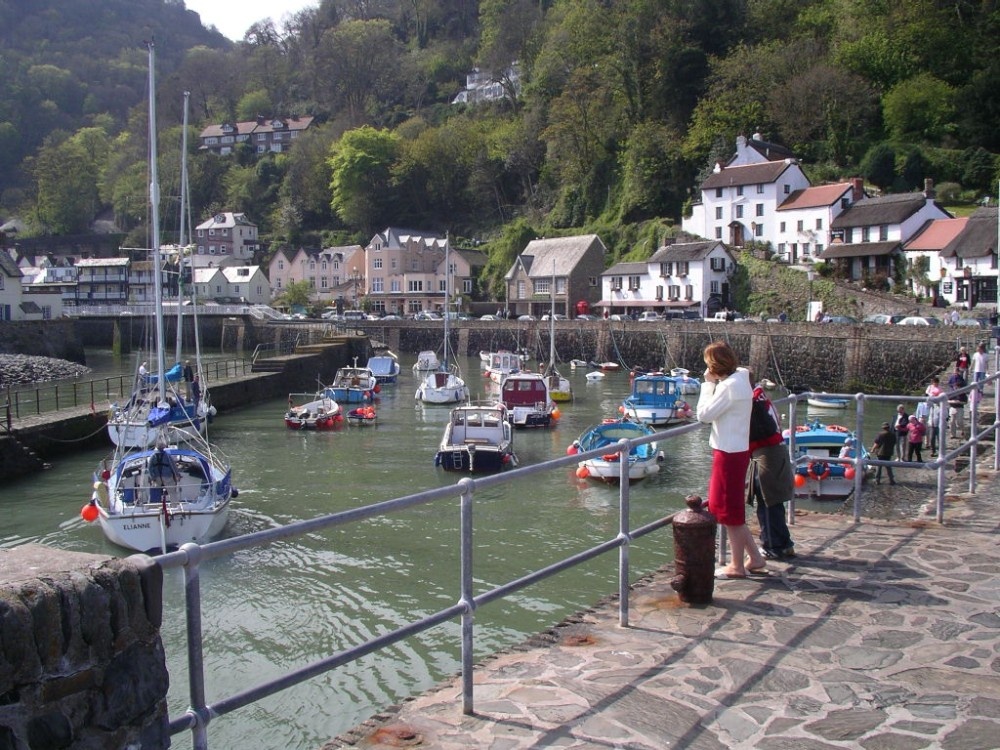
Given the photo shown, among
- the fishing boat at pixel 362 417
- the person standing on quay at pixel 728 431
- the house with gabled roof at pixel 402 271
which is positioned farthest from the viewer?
the house with gabled roof at pixel 402 271

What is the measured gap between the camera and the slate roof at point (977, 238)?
5194 centimetres

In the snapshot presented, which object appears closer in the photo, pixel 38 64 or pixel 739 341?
pixel 739 341

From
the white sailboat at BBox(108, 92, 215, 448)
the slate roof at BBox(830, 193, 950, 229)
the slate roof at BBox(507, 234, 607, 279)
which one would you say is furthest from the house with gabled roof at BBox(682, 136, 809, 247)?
the white sailboat at BBox(108, 92, 215, 448)

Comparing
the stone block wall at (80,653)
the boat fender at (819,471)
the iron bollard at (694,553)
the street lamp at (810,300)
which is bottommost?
the boat fender at (819,471)

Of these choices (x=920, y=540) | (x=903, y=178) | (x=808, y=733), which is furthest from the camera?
(x=903, y=178)

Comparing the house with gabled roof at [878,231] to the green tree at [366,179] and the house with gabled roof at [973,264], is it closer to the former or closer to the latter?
the house with gabled roof at [973,264]

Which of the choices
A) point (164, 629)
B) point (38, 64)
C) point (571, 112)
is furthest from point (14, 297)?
point (38, 64)

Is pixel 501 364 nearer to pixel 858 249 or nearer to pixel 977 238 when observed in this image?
pixel 858 249

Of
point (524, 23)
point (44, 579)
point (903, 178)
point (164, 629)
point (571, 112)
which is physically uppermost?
point (524, 23)

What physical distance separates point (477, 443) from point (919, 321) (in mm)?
31148

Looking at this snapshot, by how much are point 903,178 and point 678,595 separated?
70.2 metres

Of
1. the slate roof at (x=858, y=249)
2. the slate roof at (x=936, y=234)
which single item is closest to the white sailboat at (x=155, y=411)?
the slate roof at (x=858, y=249)

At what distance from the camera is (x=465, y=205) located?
11444 centimetres

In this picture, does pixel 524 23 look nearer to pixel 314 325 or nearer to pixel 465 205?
pixel 465 205
